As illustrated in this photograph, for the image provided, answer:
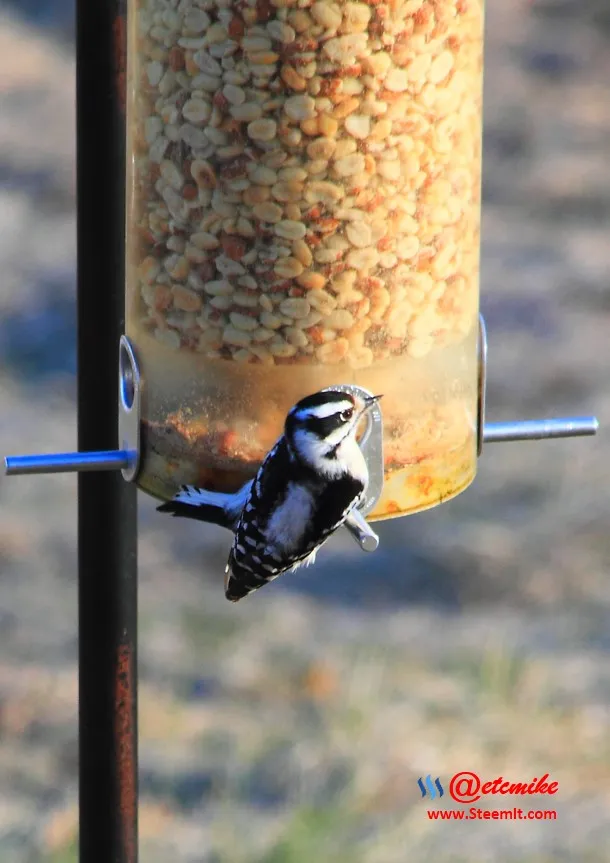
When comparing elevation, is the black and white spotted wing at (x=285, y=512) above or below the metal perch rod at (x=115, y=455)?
below

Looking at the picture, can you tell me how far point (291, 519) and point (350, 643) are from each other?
2.78 metres

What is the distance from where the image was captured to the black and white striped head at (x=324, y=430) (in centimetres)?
186

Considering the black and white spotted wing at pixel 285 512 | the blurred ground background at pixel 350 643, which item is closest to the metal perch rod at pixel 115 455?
the black and white spotted wing at pixel 285 512

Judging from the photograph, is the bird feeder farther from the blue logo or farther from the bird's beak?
the blue logo

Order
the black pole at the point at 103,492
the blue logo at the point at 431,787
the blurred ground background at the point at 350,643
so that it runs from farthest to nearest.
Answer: the blue logo at the point at 431,787
the blurred ground background at the point at 350,643
the black pole at the point at 103,492

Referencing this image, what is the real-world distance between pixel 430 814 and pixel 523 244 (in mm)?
3380

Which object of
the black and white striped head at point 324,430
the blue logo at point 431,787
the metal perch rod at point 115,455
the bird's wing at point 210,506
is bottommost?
the blue logo at point 431,787

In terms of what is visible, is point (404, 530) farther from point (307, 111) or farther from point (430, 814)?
point (307, 111)

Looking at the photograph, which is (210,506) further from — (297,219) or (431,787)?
(431,787)

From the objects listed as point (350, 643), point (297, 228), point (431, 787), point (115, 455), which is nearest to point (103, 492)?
point (115, 455)

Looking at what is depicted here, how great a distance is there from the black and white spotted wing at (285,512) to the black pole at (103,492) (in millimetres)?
180

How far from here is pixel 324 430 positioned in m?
1.87

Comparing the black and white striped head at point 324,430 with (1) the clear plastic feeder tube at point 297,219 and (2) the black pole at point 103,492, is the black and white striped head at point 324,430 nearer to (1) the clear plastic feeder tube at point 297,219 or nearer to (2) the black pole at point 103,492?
(1) the clear plastic feeder tube at point 297,219

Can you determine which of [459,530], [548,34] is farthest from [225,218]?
[548,34]
